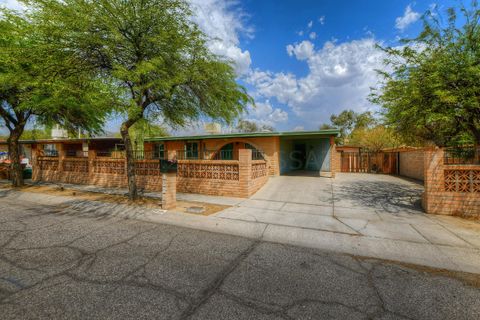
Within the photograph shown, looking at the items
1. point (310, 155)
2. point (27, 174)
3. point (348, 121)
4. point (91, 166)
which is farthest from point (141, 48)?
point (348, 121)

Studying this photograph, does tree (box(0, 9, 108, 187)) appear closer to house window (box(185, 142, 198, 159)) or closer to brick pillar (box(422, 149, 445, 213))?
house window (box(185, 142, 198, 159))

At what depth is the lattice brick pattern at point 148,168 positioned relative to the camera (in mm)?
10026

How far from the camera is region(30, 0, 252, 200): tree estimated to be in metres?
5.90

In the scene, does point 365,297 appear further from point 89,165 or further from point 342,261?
point 89,165

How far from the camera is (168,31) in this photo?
255 inches

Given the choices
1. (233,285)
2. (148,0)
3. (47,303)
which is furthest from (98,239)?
(148,0)

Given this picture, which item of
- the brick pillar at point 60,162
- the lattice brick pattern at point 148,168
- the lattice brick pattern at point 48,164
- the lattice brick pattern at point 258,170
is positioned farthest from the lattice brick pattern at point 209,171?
the lattice brick pattern at point 48,164

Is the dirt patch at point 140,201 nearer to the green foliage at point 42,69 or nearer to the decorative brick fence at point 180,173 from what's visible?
the decorative brick fence at point 180,173

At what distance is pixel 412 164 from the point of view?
13.6 metres

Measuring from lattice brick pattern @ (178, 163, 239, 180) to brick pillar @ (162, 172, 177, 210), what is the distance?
2.53m

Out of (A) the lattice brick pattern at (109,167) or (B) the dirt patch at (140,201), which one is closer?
(B) the dirt patch at (140,201)

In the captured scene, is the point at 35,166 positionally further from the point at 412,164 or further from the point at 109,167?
the point at 412,164

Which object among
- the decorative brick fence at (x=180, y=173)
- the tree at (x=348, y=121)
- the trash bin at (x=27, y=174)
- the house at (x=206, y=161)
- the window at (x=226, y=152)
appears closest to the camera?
the decorative brick fence at (x=180, y=173)

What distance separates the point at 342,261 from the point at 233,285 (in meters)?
1.98
